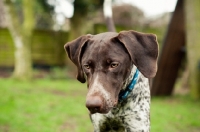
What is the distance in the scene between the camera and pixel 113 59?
2873mm

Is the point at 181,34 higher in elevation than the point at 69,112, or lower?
higher

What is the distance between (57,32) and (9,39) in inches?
82.8

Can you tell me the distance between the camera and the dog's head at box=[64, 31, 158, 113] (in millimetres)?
2783

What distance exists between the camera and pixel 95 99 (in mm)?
2588

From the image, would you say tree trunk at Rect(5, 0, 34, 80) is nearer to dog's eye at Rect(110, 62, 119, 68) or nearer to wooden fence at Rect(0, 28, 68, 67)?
wooden fence at Rect(0, 28, 68, 67)

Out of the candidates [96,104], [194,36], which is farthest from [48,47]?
[96,104]

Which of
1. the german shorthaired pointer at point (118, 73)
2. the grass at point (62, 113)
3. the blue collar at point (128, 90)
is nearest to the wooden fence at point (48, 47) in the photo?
the grass at point (62, 113)

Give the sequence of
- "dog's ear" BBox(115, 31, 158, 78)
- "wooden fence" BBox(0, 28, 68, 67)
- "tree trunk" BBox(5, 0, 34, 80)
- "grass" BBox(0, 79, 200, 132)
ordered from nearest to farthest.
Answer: "dog's ear" BBox(115, 31, 158, 78)
"grass" BBox(0, 79, 200, 132)
"tree trunk" BBox(5, 0, 34, 80)
"wooden fence" BBox(0, 28, 68, 67)

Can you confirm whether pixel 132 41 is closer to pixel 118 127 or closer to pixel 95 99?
pixel 95 99

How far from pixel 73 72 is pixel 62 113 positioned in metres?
7.92

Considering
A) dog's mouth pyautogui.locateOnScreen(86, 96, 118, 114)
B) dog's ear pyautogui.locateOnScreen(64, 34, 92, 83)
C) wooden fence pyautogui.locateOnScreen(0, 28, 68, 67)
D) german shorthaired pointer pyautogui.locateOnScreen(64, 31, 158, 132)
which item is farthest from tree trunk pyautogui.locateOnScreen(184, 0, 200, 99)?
wooden fence pyautogui.locateOnScreen(0, 28, 68, 67)

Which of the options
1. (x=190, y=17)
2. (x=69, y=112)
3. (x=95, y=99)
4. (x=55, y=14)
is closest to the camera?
(x=95, y=99)

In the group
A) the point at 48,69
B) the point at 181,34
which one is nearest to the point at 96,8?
the point at 48,69

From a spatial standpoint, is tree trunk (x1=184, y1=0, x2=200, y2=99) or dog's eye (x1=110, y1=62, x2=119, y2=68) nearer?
dog's eye (x1=110, y1=62, x2=119, y2=68)
